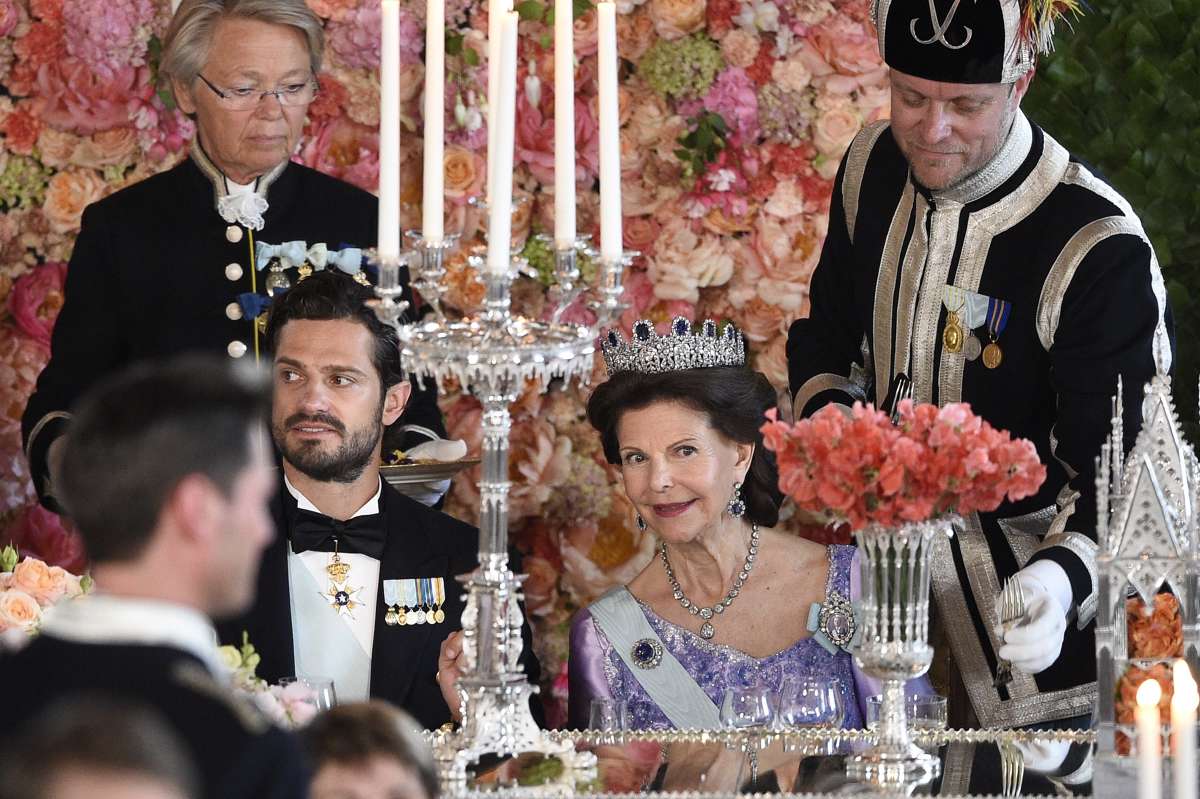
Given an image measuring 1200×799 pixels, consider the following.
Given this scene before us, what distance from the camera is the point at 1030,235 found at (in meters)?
3.87

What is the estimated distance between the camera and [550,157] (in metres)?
5.14

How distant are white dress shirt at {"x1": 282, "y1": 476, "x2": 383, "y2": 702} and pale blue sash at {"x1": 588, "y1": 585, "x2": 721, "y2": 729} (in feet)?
1.46

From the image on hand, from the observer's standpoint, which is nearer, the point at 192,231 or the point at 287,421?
the point at 287,421

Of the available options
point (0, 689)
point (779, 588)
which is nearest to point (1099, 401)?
point (779, 588)

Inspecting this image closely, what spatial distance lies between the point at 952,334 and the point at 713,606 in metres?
0.72

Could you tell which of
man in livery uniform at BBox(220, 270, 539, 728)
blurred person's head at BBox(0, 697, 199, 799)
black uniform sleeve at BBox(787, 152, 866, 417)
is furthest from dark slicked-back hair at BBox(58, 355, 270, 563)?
black uniform sleeve at BBox(787, 152, 866, 417)

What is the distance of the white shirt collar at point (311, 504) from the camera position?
154 inches

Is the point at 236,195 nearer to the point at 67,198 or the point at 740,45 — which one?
the point at 67,198

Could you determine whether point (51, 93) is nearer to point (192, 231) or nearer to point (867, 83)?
point (192, 231)

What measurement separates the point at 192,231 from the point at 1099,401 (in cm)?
198

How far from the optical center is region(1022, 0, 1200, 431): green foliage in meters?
4.78

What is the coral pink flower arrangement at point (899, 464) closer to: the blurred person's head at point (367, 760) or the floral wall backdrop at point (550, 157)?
the blurred person's head at point (367, 760)

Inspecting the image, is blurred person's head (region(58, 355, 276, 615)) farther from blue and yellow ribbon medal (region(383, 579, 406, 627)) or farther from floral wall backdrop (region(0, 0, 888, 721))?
floral wall backdrop (region(0, 0, 888, 721))

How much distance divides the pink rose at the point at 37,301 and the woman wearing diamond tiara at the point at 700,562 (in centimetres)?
172
